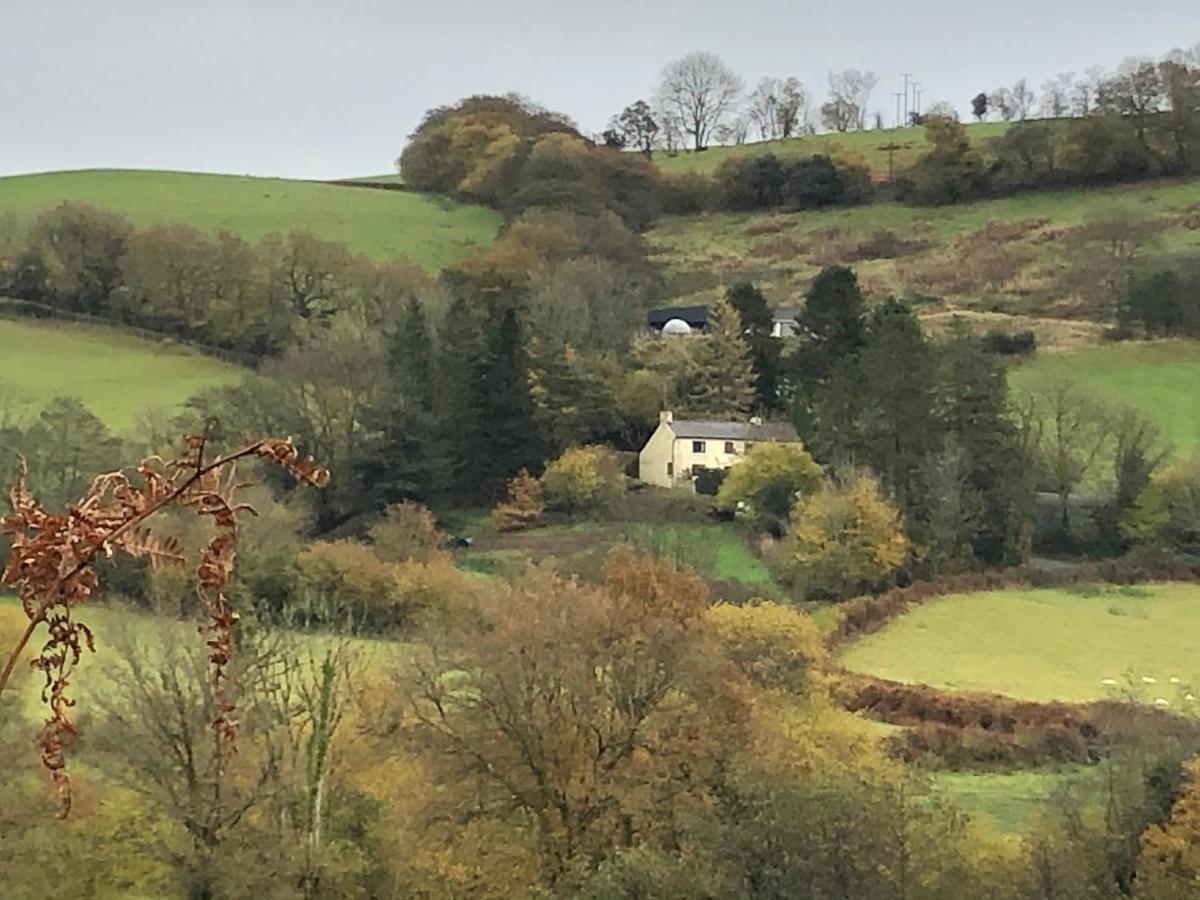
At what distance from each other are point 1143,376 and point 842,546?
22.2 meters

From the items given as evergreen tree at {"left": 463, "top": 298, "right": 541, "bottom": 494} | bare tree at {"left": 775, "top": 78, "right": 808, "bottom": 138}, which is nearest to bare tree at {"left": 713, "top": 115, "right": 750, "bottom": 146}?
bare tree at {"left": 775, "top": 78, "right": 808, "bottom": 138}

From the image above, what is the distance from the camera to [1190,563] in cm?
4272

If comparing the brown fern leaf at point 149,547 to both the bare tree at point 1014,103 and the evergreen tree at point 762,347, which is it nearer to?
the evergreen tree at point 762,347

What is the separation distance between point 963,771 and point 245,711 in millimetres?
16073

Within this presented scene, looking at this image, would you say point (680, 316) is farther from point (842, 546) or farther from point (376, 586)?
point (376, 586)

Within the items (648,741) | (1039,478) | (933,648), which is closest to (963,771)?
(933,648)

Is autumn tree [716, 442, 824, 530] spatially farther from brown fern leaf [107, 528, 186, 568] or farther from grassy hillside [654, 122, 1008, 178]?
grassy hillside [654, 122, 1008, 178]

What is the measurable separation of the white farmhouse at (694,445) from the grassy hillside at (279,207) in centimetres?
2622

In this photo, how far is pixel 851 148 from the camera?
3477 inches

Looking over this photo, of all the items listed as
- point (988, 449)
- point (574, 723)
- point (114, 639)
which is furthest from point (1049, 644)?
point (114, 639)

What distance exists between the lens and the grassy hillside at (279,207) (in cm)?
7656

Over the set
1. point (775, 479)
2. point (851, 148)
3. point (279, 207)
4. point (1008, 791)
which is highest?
point (851, 148)

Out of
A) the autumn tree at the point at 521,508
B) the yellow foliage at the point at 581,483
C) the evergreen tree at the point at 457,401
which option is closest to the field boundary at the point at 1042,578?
the yellow foliage at the point at 581,483

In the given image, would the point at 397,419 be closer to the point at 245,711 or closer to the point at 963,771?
the point at 963,771
